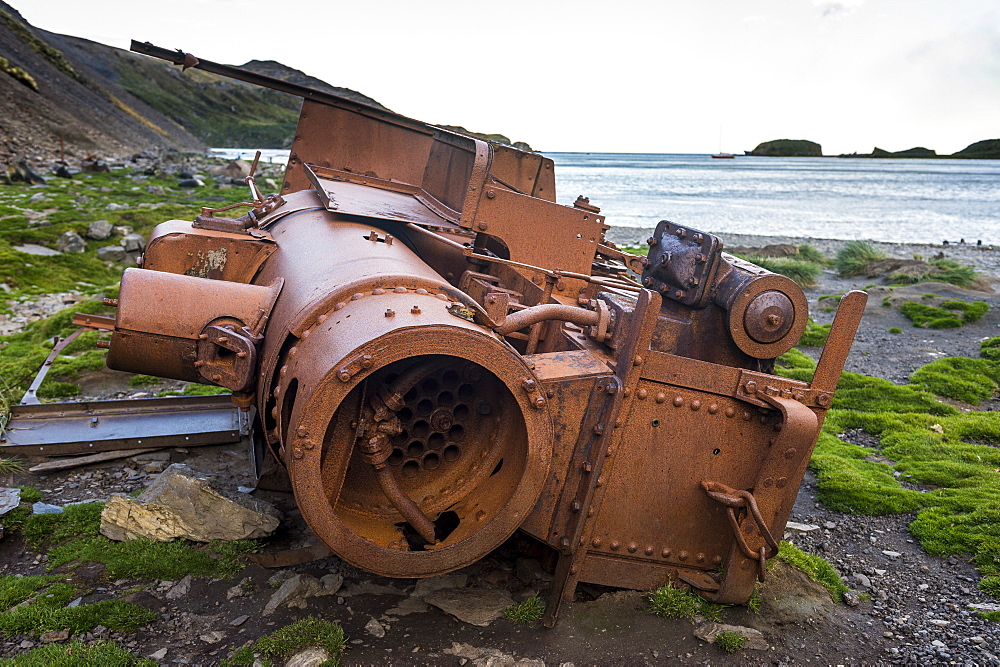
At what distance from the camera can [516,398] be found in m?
3.13

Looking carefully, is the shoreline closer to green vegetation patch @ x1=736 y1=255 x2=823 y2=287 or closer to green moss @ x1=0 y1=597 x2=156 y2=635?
green vegetation patch @ x1=736 y1=255 x2=823 y2=287

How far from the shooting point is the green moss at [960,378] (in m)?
8.38

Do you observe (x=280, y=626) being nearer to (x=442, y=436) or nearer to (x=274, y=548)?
(x=274, y=548)

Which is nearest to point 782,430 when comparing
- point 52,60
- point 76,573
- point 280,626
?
point 280,626

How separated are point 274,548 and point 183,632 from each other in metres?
0.85

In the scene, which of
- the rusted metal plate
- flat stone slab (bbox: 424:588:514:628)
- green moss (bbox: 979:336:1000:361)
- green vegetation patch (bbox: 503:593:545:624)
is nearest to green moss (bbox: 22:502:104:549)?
the rusted metal plate

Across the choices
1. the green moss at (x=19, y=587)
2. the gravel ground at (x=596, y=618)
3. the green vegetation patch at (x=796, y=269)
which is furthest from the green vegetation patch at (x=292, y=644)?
the green vegetation patch at (x=796, y=269)

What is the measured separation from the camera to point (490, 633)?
12.0ft

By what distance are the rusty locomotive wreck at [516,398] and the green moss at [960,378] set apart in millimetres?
5758

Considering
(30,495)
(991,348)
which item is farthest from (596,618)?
(991,348)

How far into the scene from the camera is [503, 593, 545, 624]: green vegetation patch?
3.75m

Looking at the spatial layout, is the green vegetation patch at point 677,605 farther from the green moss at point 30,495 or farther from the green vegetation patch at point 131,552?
the green moss at point 30,495

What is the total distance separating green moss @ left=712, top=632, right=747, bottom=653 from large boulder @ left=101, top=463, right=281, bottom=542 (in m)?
2.64

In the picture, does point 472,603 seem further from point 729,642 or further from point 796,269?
point 796,269
